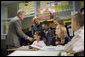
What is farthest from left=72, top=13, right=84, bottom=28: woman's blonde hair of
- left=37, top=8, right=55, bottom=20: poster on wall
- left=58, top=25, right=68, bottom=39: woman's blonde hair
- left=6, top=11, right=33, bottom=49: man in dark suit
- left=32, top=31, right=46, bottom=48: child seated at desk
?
left=6, top=11, right=33, bottom=49: man in dark suit

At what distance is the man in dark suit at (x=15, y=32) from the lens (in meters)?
1.45

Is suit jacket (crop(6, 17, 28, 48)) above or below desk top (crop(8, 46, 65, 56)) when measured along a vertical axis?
above

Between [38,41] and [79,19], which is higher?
[79,19]

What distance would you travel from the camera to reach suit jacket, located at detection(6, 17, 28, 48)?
1.45m

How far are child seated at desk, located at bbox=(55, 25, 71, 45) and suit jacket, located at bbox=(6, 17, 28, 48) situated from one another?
0.38 metres

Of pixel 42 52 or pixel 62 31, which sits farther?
pixel 62 31

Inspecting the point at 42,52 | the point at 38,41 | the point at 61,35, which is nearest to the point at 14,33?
the point at 38,41

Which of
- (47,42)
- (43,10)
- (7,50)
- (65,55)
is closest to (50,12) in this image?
(43,10)

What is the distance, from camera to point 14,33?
4.78 feet

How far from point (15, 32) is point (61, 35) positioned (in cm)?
55

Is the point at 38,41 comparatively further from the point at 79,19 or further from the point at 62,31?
the point at 79,19

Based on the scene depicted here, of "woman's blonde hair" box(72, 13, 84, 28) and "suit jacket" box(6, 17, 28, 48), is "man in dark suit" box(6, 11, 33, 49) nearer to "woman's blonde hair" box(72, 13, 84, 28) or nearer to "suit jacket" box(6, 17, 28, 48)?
"suit jacket" box(6, 17, 28, 48)

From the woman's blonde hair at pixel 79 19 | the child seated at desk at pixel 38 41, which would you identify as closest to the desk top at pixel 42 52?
the child seated at desk at pixel 38 41

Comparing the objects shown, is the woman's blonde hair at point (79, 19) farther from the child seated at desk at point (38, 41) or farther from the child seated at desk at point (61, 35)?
the child seated at desk at point (38, 41)
